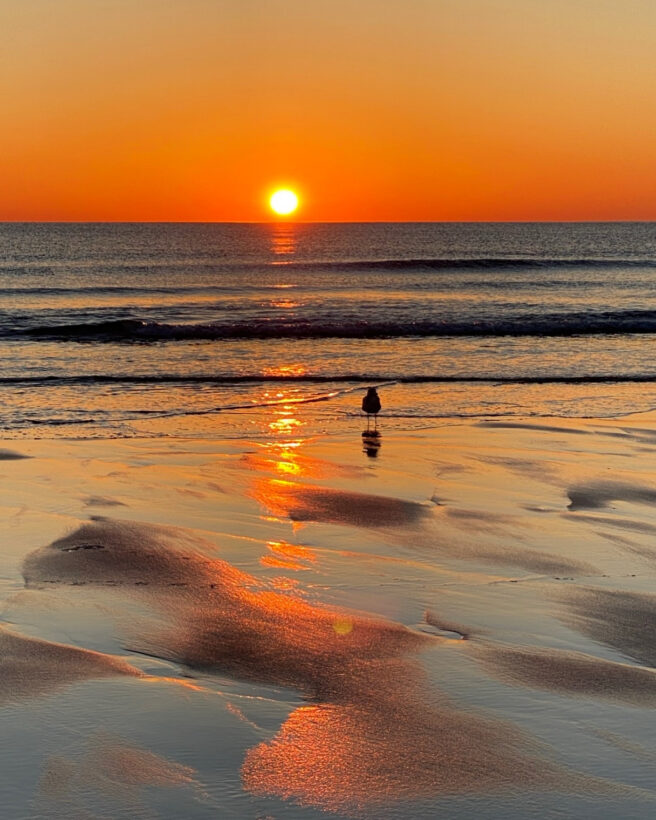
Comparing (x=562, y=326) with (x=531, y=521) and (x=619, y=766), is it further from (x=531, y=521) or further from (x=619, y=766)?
Answer: (x=619, y=766)

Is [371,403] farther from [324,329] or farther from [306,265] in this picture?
[306,265]

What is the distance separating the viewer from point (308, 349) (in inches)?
984

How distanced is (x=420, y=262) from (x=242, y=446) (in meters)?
54.2

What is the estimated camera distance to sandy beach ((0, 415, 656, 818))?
14.9 ft

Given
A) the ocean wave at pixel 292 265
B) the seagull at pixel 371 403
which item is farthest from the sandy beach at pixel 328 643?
the ocean wave at pixel 292 265

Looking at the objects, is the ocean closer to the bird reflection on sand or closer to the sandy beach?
the sandy beach

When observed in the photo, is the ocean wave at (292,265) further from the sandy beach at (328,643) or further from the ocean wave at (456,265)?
the sandy beach at (328,643)

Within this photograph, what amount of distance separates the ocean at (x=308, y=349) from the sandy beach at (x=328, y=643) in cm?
444

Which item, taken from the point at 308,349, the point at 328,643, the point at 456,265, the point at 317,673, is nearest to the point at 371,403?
the point at 328,643

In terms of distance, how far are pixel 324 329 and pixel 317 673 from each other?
23639 millimetres

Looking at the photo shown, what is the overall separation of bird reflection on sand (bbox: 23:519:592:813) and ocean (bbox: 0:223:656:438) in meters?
6.26

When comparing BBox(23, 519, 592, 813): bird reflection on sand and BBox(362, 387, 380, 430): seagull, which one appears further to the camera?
BBox(362, 387, 380, 430): seagull

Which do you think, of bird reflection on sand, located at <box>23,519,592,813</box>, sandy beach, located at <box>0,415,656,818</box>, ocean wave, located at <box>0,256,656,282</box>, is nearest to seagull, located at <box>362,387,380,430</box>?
sandy beach, located at <box>0,415,656,818</box>

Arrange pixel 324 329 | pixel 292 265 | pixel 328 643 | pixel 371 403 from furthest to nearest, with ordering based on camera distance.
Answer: pixel 292 265 < pixel 324 329 < pixel 371 403 < pixel 328 643
